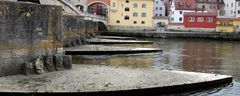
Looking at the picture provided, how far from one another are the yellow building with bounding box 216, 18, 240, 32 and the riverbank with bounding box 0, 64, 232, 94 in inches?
3189

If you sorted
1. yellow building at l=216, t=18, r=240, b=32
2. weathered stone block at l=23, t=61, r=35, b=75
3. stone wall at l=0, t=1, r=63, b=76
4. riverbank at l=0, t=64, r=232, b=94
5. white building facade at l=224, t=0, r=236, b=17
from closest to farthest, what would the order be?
riverbank at l=0, t=64, r=232, b=94, stone wall at l=0, t=1, r=63, b=76, weathered stone block at l=23, t=61, r=35, b=75, yellow building at l=216, t=18, r=240, b=32, white building facade at l=224, t=0, r=236, b=17

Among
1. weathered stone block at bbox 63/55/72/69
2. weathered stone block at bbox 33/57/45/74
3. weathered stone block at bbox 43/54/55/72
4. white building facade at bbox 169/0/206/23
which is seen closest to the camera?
weathered stone block at bbox 33/57/45/74

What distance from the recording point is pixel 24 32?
21.4m

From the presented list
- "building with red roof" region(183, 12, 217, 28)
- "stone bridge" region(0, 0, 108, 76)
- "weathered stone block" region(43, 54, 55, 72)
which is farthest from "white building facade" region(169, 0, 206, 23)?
"weathered stone block" region(43, 54, 55, 72)

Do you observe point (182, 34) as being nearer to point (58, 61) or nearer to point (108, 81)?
point (58, 61)

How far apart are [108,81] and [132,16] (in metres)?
93.9

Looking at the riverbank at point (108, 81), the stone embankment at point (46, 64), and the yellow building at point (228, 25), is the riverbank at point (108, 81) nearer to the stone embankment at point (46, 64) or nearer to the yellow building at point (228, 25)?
the stone embankment at point (46, 64)

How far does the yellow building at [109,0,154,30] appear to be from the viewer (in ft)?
368

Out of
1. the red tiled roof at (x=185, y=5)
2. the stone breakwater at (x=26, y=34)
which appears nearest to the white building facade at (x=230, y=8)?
the red tiled roof at (x=185, y=5)

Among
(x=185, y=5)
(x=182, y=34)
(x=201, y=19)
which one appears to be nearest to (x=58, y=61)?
(x=182, y=34)

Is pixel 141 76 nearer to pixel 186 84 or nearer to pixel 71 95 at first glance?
pixel 186 84

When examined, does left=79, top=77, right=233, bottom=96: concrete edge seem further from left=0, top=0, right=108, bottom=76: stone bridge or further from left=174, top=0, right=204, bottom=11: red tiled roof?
left=174, top=0, right=204, bottom=11: red tiled roof

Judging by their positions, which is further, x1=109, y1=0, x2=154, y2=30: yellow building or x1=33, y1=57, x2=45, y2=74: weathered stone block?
x1=109, y1=0, x2=154, y2=30: yellow building

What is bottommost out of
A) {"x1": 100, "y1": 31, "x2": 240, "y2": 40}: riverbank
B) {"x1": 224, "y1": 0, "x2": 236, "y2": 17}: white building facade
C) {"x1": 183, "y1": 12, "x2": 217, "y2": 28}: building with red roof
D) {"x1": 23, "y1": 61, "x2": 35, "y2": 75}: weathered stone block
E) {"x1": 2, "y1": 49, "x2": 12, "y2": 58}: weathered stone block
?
{"x1": 100, "y1": 31, "x2": 240, "y2": 40}: riverbank
